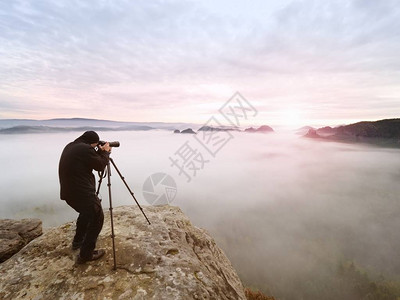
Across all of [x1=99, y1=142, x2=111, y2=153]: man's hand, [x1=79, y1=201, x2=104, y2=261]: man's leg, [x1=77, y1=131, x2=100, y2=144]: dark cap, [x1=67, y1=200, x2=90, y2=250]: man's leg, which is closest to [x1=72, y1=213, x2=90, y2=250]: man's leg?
[x1=67, y1=200, x2=90, y2=250]: man's leg

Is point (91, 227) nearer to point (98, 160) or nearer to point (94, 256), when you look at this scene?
point (94, 256)

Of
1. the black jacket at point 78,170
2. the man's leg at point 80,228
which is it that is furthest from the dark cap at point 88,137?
the man's leg at point 80,228

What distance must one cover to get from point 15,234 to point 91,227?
18.0 ft

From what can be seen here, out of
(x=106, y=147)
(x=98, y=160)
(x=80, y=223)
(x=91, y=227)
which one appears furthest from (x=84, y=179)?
(x=80, y=223)

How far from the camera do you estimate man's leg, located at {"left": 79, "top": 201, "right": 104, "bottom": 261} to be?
5.50 metres

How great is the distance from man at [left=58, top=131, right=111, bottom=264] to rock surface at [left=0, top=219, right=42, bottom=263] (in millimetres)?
3865

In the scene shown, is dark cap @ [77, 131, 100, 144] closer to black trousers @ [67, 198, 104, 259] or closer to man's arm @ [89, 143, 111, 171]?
man's arm @ [89, 143, 111, 171]

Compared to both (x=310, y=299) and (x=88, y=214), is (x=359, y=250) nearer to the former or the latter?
(x=310, y=299)

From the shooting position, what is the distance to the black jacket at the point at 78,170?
17.1ft

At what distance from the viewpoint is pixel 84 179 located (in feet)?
17.6

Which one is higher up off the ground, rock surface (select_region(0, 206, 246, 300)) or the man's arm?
the man's arm

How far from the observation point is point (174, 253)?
657cm

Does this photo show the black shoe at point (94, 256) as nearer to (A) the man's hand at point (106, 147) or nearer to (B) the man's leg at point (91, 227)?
(B) the man's leg at point (91, 227)

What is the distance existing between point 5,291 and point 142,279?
3.44 m
